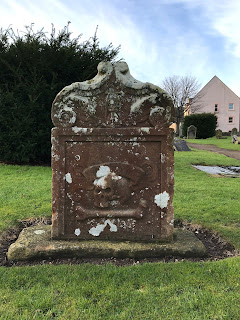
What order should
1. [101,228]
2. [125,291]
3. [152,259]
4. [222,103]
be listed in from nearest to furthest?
[125,291], [152,259], [101,228], [222,103]

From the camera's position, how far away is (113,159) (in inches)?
132

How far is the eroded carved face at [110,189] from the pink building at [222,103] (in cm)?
Result: 4380

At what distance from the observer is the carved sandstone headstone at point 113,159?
3301 millimetres

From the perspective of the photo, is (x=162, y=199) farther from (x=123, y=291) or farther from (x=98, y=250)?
(x=123, y=291)

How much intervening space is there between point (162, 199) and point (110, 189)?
2.12ft

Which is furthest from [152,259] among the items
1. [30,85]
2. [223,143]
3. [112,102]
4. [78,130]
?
[223,143]

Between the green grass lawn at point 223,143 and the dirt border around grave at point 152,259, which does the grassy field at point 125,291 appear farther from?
the green grass lawn at point 223,143

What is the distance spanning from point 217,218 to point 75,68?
7.12 metres

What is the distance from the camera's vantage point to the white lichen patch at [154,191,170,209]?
10.9ft

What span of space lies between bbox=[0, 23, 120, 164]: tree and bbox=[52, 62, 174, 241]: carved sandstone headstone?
594 centimetres

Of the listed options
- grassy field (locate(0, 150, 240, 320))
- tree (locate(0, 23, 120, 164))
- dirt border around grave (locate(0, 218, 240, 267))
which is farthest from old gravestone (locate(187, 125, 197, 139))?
grassy field (locate(0, 150, 240, 320))

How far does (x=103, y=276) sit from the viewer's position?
2684 millimetres

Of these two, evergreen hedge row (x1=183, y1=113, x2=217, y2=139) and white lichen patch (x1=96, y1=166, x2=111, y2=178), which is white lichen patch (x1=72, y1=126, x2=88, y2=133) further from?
evergreen hedge row (x1=183, y1=113, x2=217, y2=139)

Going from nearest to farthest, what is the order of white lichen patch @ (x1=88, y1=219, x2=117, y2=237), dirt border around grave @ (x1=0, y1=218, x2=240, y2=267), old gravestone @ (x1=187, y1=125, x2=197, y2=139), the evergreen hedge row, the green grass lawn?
dirt border around grave @ (x1=0, y1=218, x2=240, y2=267) < white lichen patch @ (x1=88, y1=219, x2=117, y2=237) < the green grass lawn < old gravestone @ (x1=187, y1=125, x2=197, y2=139) < the evergreen hedge row
